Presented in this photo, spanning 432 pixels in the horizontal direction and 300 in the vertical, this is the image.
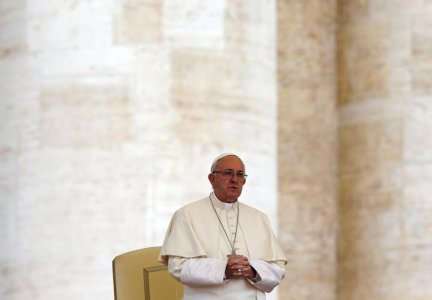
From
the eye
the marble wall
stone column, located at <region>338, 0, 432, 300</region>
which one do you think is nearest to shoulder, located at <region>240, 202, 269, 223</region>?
the eye

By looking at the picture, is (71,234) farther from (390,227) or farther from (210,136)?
(390,227)

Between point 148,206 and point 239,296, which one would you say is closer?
point 239,296

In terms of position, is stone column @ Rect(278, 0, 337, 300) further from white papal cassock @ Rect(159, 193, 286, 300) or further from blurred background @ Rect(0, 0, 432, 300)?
white papal cassock @ Rect(159, 193, 286, 300)

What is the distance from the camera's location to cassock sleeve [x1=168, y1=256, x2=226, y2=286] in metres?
6.84

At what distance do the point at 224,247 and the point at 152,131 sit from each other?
233 centimetres

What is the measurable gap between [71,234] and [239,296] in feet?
8.34

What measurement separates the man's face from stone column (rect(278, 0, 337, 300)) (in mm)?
3299

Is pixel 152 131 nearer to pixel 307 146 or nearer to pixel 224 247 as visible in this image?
pixel 307 146

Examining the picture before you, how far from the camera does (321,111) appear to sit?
34.9ft

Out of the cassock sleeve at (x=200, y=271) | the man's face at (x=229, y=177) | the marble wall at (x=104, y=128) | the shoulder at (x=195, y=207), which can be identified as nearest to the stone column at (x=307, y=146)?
the marble wall at (x=104, y=128)


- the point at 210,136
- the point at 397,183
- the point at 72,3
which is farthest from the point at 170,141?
the point at 397,183

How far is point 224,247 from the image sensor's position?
23.4 feet

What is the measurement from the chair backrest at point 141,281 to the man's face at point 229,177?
1.05 meters

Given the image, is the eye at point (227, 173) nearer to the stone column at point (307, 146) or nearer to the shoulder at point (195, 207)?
the shoulder at point (195, 207)
